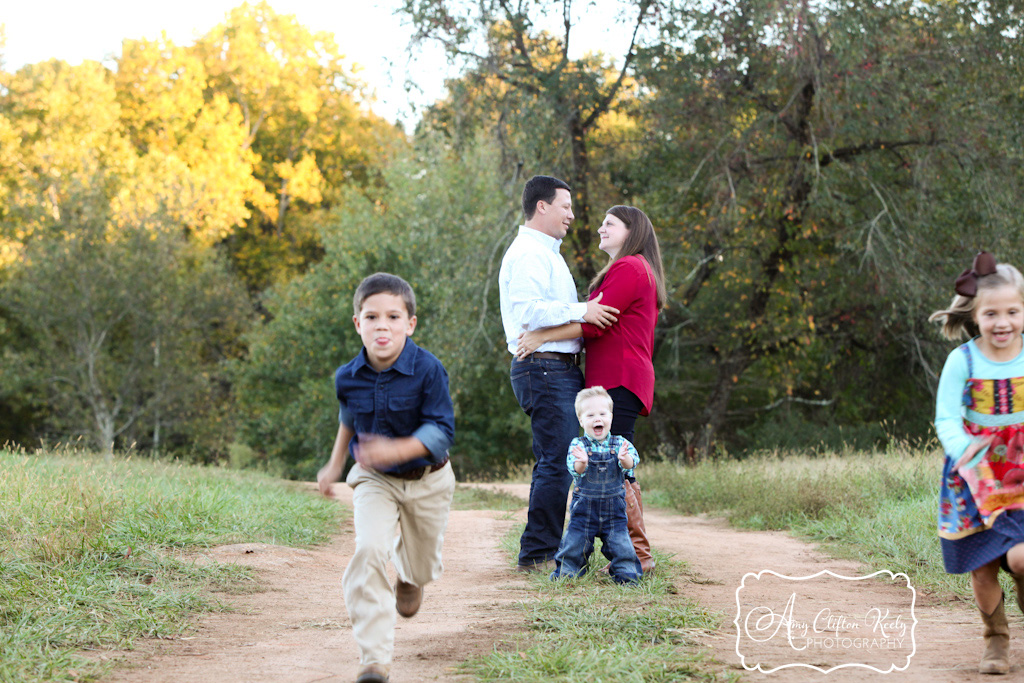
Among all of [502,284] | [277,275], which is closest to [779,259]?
[502,284]

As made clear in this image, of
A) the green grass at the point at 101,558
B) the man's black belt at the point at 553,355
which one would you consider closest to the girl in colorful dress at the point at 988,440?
the man's black belt at the point at 553,355

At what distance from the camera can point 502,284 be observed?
5.88 meters

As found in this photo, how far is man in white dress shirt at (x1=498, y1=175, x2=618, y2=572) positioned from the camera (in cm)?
567

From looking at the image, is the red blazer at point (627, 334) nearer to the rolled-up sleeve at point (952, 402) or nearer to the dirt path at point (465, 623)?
the dirt path at point (465, 623)

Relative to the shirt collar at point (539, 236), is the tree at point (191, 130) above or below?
above

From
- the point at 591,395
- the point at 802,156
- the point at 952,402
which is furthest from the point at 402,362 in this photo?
the point at 802,156

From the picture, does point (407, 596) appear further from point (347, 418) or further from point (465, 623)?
point (347, 418)

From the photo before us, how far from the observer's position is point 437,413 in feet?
13.0

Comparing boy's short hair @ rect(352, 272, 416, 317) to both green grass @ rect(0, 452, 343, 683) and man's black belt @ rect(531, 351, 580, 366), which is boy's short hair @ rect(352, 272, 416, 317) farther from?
green grass @ rect(0, 452, 343, 683)

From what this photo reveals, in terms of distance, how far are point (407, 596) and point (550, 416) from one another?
177 cm

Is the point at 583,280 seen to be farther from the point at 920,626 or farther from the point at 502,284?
the point at 920,626

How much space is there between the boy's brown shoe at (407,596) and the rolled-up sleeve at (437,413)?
660 mm

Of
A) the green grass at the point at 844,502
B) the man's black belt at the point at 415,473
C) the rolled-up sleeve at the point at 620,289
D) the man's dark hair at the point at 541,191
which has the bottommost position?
the green grass at the point at 844,502

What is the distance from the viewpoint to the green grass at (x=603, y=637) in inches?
145
